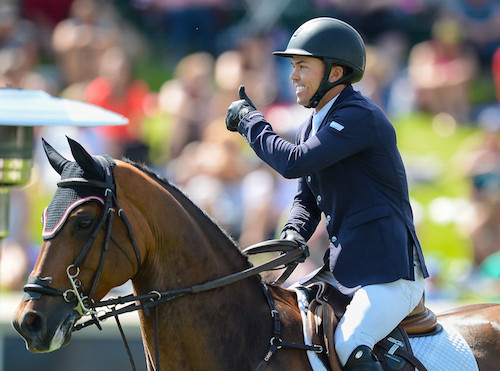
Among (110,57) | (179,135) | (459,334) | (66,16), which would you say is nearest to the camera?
(459,334)

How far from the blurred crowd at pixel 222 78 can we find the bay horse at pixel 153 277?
15.7 ft

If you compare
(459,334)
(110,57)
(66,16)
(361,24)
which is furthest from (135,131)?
(459,334)

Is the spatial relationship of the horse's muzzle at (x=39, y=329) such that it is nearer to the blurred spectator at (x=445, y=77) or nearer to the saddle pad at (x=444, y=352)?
the saddle pad at (x=444, y=352)

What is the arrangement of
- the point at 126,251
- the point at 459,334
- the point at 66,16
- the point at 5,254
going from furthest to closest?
the point at 66,16, the point at 5,254, the point at 459,334, the point at 126,251

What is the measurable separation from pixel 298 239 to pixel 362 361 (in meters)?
0.74

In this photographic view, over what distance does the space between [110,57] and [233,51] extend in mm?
Result: 2221

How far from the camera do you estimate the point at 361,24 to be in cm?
1387

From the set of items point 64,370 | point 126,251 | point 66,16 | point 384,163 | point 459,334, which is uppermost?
point 66,16

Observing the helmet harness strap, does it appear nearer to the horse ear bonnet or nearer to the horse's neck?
the horse's neck

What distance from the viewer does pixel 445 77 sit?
12.7m

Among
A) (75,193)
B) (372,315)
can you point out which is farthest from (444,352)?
(75,193)

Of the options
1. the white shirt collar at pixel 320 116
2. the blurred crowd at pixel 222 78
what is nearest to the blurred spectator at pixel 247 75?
the blurred crowd at pixel 222 78

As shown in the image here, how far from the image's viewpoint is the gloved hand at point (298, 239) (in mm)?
4195

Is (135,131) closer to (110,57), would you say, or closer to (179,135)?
(179,135)
